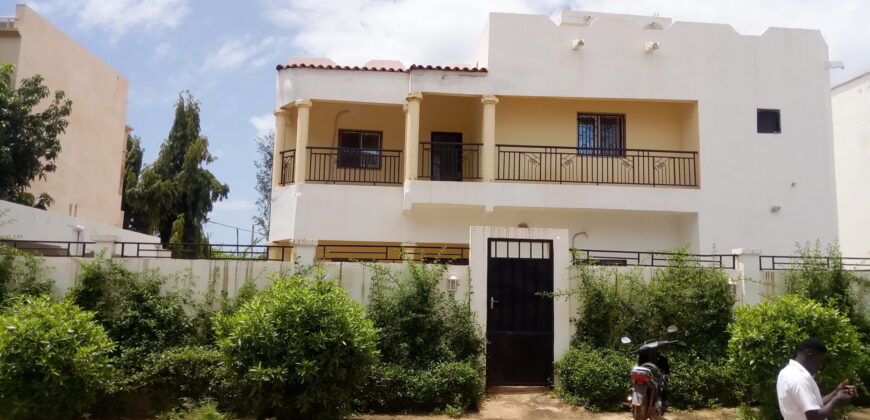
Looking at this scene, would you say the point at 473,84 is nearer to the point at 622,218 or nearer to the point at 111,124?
the point at 622,218

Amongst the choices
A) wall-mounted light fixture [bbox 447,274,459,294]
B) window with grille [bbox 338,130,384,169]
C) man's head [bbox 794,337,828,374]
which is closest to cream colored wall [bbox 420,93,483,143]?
window with grille [bbox 338,130,384,169]

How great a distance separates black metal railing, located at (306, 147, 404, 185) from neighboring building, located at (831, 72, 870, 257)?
11.9m

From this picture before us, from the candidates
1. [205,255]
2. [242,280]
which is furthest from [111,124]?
[242,280]

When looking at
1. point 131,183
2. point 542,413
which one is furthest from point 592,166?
point 131,183

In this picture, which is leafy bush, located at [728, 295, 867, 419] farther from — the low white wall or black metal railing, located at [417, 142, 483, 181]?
the low white wall

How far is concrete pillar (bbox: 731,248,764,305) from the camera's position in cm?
1073

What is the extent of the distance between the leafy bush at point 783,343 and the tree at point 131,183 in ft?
64.5

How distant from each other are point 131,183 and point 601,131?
17.2m

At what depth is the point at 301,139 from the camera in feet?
45.5

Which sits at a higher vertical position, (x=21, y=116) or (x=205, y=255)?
(x=21, y=116)

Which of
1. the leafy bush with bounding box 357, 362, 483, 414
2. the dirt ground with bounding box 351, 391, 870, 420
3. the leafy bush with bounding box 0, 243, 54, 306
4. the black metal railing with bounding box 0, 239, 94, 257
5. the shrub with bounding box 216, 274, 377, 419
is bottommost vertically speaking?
the dirt ground with bounding box 351, 391, 870, 420

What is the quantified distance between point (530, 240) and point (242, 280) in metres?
4.28

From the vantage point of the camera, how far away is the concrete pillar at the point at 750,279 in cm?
1073

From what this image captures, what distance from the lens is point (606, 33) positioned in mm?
14188
